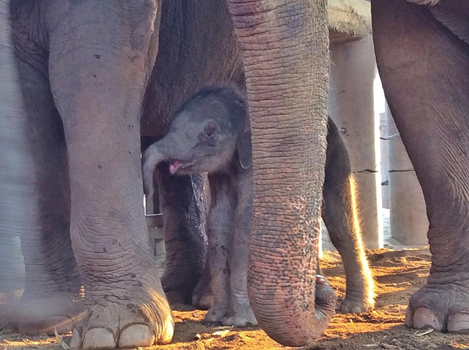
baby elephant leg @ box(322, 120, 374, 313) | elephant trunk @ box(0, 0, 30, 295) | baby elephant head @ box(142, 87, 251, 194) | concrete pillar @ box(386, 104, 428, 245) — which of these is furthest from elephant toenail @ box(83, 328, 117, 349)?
concrete pillar @ box(386, 104, 428, 245)

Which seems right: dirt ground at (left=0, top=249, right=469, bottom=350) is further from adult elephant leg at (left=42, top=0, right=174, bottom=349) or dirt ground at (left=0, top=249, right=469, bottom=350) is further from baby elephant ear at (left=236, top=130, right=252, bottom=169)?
baby elephant ear at (left=236, top=130, right=252, bottom=169)

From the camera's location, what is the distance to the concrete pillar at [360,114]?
7.32 meters

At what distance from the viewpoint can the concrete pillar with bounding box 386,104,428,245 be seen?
8.01 metres

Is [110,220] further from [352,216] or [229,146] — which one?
[352,216]

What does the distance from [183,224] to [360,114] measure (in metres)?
3.09

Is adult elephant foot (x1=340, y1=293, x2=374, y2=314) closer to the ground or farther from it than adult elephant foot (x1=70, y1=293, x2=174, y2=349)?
closer to the ground

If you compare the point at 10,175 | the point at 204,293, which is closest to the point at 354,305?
the point at 204,293

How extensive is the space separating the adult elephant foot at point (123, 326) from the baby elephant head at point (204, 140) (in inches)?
27.2

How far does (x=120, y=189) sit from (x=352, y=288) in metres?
1.54

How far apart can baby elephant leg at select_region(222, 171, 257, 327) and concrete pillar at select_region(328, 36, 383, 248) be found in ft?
12.9

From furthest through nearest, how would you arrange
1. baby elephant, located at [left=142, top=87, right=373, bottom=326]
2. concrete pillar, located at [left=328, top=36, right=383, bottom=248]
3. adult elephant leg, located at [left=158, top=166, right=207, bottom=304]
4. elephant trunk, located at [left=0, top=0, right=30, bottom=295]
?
concrete pillar, located at [left=328, top=36, right=383, bottom=248] < adult elephant leg, located at [left=158, top=166, right=207, bottom=304] < baby elephant, located at [left=142, top=87, right=373, bottom=326] < elephant trunk, located at [left=0, top=0, right=30, bottom=295]

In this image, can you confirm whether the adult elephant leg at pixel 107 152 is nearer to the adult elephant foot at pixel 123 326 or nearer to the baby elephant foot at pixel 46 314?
the adult elephant foot at pixel 123 326

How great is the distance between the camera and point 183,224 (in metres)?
4.62

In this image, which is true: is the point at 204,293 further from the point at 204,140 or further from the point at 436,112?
the point at 436,112
